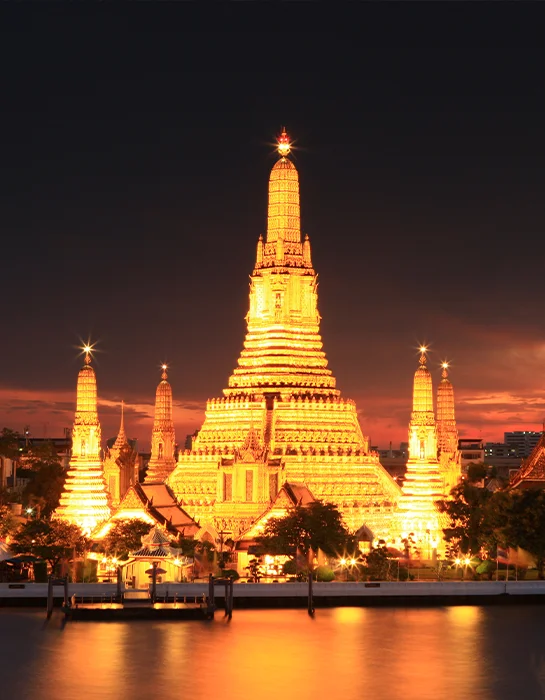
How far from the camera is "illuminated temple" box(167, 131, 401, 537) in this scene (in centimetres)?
11519

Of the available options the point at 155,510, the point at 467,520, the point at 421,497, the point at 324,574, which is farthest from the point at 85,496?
the point at 467,520

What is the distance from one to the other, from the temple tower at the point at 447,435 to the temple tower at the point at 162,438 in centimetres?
1773

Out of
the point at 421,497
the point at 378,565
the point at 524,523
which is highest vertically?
the point at 421,497

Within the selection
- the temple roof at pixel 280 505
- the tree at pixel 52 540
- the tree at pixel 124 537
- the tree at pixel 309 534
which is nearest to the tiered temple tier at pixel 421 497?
the temple roof at pixel 280 505

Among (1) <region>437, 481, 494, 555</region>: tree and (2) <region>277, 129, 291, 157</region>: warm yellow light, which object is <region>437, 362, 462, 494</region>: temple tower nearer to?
(1) <region>437, 481, 494, 555</region>: tree

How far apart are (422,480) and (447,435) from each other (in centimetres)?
2291

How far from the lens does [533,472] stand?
11400 centimetres

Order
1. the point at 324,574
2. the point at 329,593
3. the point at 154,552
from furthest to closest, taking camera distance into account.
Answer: the point at 324,574
the point at 154,552
the point at 329,593

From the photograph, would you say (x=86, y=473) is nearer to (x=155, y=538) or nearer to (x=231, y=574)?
(x=155, y=538)

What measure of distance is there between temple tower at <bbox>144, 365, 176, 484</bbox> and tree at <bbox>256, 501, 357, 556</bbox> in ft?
82.9

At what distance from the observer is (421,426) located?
118 metres

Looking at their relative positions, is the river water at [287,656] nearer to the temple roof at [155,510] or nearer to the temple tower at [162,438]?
the temple roof at [155,510]

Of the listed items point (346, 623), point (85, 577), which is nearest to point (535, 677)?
point (346, 623)

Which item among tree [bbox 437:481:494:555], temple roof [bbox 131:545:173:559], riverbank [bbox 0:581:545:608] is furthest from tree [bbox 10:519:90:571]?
tree [bbox 437:481:494:555]
